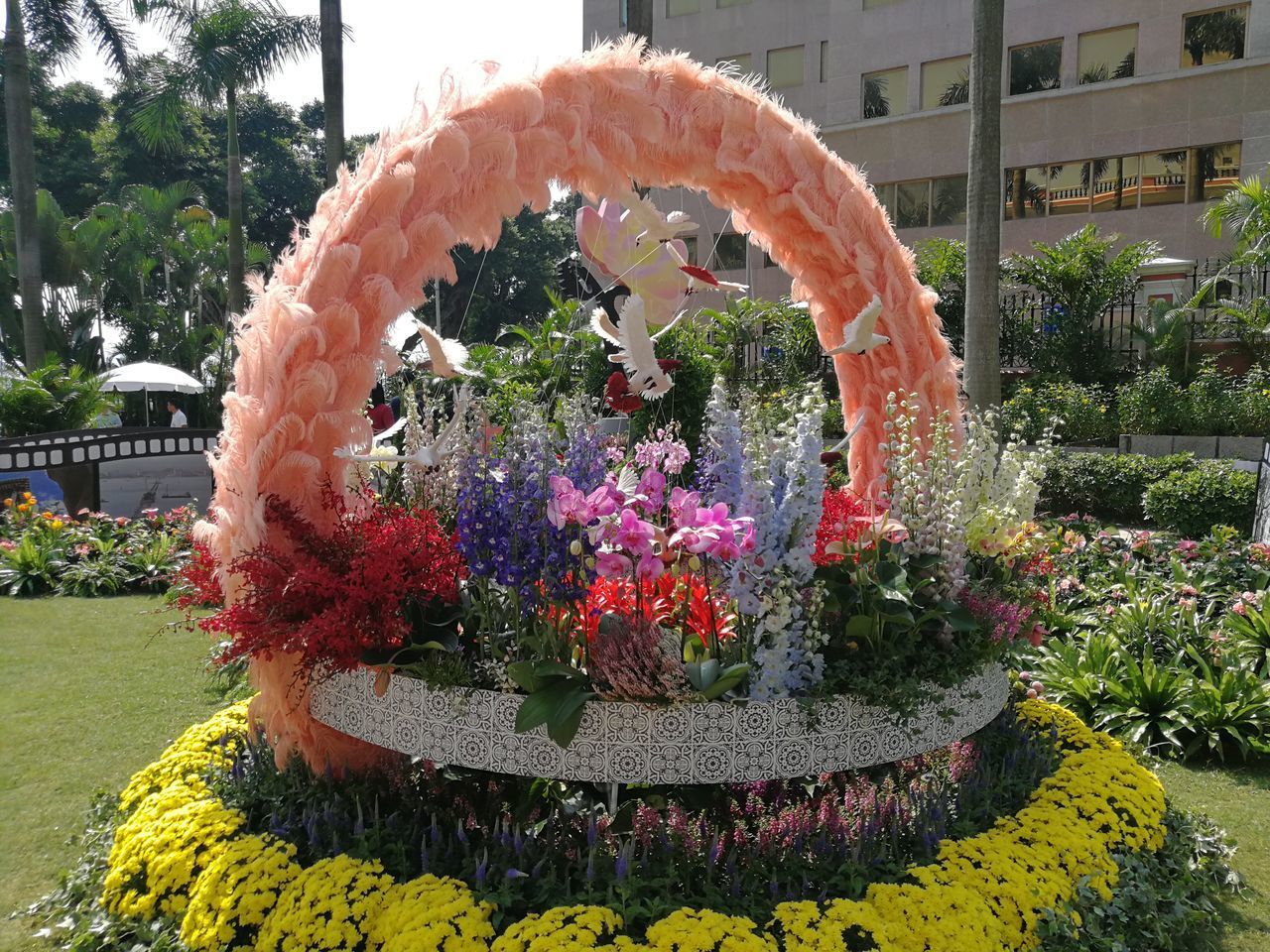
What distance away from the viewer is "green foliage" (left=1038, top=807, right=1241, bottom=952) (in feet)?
8.43

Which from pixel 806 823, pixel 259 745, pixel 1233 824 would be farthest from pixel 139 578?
pixel 1233 824

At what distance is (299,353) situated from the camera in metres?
2.82

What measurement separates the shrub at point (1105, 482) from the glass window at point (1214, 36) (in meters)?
13.6

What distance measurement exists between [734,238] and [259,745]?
22209 mm

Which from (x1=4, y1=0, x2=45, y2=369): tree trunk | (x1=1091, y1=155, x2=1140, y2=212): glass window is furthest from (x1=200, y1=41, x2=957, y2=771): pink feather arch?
(x1=1091, y1=155, x2=1140, y2=212): glass window

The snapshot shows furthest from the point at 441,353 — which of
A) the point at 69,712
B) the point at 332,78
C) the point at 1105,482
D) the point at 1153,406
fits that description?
the point at 1153,406

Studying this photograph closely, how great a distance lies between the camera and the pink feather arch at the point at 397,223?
9.26ft

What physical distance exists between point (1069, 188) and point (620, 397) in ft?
68.6

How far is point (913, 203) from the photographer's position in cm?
2245

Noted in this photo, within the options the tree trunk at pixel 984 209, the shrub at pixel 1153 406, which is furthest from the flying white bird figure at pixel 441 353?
the shrub at pixel 1153 406

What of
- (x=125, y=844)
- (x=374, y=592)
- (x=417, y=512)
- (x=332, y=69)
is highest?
(x=332, y=69)

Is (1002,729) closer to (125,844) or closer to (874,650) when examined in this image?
(874,650)

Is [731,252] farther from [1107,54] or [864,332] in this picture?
[864,332]

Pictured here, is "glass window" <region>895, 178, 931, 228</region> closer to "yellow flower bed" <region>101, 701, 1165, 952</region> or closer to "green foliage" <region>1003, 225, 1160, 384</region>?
"green foliage" <region>1003, 225, 1160, 384</region>
